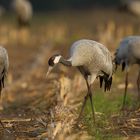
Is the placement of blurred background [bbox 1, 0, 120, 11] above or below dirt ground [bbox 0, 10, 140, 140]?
above

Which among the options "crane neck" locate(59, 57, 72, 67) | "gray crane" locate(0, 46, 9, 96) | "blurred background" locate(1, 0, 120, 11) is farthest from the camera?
"blurred background" locate(1, 0, 120, 11)

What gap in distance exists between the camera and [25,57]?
1895 centimetres

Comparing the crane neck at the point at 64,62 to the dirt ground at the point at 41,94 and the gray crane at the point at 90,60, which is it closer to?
the gray crane at the point at 90,60

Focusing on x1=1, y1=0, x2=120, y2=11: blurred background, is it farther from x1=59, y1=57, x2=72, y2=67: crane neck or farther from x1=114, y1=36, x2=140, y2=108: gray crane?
x1=59, y1=57, x2=72, y2=67: crane neck

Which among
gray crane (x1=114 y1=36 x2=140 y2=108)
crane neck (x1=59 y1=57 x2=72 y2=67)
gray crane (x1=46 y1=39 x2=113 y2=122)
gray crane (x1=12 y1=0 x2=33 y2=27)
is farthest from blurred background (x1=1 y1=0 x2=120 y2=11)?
crane neck (x1=59 y1=57 x2=72 y2=67)

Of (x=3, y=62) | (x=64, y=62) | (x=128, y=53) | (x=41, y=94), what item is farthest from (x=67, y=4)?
(x=64, y=62)

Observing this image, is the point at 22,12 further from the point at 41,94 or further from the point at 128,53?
the point at 128,53

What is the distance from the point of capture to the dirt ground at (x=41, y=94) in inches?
353

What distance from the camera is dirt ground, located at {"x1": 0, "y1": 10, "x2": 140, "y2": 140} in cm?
897

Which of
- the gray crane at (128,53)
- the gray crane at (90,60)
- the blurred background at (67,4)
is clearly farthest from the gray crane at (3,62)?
the blurred background at (67,4)

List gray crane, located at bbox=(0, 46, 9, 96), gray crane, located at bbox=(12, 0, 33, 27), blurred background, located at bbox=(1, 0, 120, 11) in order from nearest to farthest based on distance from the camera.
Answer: gray crane, located at bbox=(0, 46, 9, 96), gray crane, located at bbox=(12, 0, 33, 27), blurred background, located at bbox=(1, 0, 120, 11)

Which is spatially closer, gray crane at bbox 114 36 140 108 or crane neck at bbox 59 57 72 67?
crane neck at bbox 59 57 72 67

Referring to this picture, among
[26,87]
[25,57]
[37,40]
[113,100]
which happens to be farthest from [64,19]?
[113,100]

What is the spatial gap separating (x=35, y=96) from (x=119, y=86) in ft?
5.17
